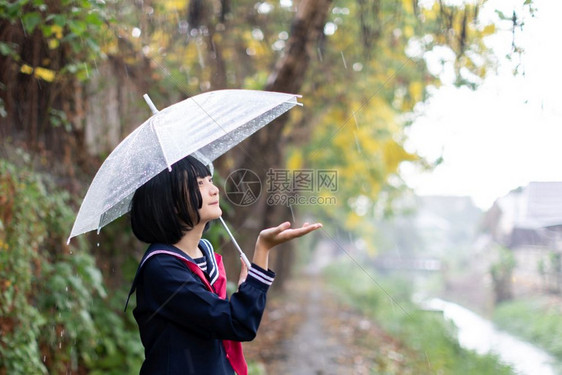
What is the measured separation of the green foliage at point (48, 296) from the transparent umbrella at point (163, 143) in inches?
53.2

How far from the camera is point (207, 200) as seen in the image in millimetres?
2094

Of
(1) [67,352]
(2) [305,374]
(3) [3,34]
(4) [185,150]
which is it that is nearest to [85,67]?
(3) [3,34]

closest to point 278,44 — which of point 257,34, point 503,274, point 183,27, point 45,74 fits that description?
point 257,34

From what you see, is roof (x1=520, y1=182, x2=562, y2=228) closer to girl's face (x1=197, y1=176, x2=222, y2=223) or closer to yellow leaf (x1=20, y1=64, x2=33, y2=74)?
yellow leaf (x1=20, y1=64, x2=33, y2=74)

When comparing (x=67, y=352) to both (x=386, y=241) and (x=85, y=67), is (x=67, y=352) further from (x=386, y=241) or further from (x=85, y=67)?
(x=386, y=241)

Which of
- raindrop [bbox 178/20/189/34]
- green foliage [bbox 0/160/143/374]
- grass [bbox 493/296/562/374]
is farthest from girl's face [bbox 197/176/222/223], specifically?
grass [bbox 493/296/562/374]

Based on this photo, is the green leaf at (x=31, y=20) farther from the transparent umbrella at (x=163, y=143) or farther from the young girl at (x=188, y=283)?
the young girl at (x=188, y=283)

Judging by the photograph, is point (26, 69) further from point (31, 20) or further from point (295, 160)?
point (295, 160)

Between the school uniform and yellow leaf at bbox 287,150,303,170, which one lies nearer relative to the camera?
the school uniform

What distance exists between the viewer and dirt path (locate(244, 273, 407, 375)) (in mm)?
7996

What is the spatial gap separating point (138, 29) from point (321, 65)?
397cm

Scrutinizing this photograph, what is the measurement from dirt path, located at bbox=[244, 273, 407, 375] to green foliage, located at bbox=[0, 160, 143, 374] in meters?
3.20

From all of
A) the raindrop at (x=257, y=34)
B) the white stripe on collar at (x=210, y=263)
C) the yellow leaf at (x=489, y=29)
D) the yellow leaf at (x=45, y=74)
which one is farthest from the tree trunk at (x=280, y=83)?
the white stripe on collar at (x=210, y=263)

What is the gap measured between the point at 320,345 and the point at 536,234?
15.2 ft
